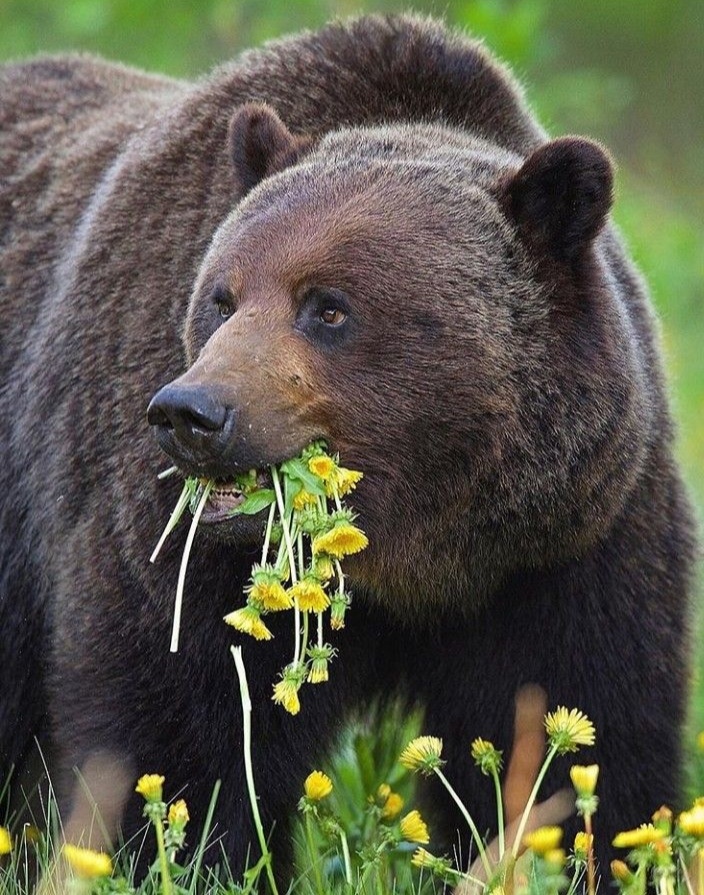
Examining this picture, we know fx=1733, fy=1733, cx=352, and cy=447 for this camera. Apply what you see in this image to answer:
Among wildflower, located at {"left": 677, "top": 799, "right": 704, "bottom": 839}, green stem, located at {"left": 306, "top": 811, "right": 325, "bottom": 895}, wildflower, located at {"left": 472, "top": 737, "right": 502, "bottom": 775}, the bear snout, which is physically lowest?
green stem, located at {"left": 306, "top": 811, "right": 325, "bottom": 895}

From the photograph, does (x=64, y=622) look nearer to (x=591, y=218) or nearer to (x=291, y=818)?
(x=291, y=818)

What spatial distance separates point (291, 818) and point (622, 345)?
1739 mm

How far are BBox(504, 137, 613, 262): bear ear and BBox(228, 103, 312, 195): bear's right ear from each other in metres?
0.71

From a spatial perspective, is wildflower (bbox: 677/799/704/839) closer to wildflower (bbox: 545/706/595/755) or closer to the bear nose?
wildflower (bbox: 545/706/595/755)

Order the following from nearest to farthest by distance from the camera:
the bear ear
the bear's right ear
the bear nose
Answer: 1. the bear nose
2. the bear ear
3. the bear's right ear

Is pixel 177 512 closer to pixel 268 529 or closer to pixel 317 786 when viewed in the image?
pixel 268 529

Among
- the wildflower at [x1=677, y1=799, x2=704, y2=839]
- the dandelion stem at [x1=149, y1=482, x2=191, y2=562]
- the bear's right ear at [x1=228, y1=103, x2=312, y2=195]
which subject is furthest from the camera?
the bear's right ear at [x1=228, y1=103, x2=312, y2=195]

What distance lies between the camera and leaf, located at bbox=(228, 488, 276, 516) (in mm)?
4441

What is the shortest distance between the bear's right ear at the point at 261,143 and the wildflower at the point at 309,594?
4.50 feet

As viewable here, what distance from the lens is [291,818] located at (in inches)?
207

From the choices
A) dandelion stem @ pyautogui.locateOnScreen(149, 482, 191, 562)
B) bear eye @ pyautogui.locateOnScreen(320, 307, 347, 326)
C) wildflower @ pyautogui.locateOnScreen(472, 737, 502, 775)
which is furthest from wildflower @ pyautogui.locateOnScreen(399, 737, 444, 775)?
bear eye @ pyautogui.locateOnScreen(320, 307, 347, 326)

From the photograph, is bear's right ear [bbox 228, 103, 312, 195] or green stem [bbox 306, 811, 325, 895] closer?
green stem [bbox 306, 811, 325, 895]

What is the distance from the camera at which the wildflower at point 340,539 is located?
176 inches

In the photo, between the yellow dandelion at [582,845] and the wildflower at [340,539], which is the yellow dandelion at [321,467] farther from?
the yellow dandelion at [582,845]
